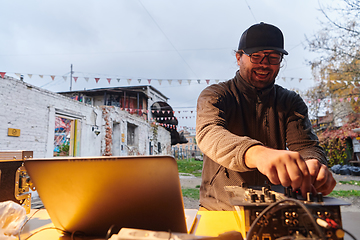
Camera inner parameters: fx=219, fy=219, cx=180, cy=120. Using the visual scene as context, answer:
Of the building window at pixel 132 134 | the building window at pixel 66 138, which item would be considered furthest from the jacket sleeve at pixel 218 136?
the building window at pixel 132 134

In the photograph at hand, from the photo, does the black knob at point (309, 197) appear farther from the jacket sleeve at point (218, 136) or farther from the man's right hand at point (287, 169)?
the jacket sleeve at point (218, 136)

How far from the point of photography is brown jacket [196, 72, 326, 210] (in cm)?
124

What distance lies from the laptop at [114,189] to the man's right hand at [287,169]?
29 cm

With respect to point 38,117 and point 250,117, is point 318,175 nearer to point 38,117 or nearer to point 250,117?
point 250,117

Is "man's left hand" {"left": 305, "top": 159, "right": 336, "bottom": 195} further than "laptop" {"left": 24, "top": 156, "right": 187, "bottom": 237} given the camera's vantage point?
Yes

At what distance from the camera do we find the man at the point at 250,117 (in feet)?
3.50

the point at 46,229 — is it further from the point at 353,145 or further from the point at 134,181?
the point at 353,145

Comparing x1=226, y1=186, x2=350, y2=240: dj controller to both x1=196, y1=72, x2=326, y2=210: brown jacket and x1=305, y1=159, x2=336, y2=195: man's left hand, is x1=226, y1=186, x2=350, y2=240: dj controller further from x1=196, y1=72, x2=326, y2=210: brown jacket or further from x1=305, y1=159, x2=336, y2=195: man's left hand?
x1=196, y1=72, x2=326, y2=210: brown jacket

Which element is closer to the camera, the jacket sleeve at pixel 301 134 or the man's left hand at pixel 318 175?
the man's left hand at pixel 318 175

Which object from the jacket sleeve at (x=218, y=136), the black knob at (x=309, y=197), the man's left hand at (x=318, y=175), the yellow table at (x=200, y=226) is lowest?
the yellow table at (x=200, y=226)

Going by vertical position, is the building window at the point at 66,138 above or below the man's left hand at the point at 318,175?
above

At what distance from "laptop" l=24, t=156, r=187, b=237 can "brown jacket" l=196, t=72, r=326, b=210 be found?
20.9 inches

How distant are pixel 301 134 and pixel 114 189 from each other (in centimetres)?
120

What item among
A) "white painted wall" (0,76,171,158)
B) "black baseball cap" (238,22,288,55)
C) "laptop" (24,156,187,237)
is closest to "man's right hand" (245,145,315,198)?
"laptop" (24,156,187,237)
